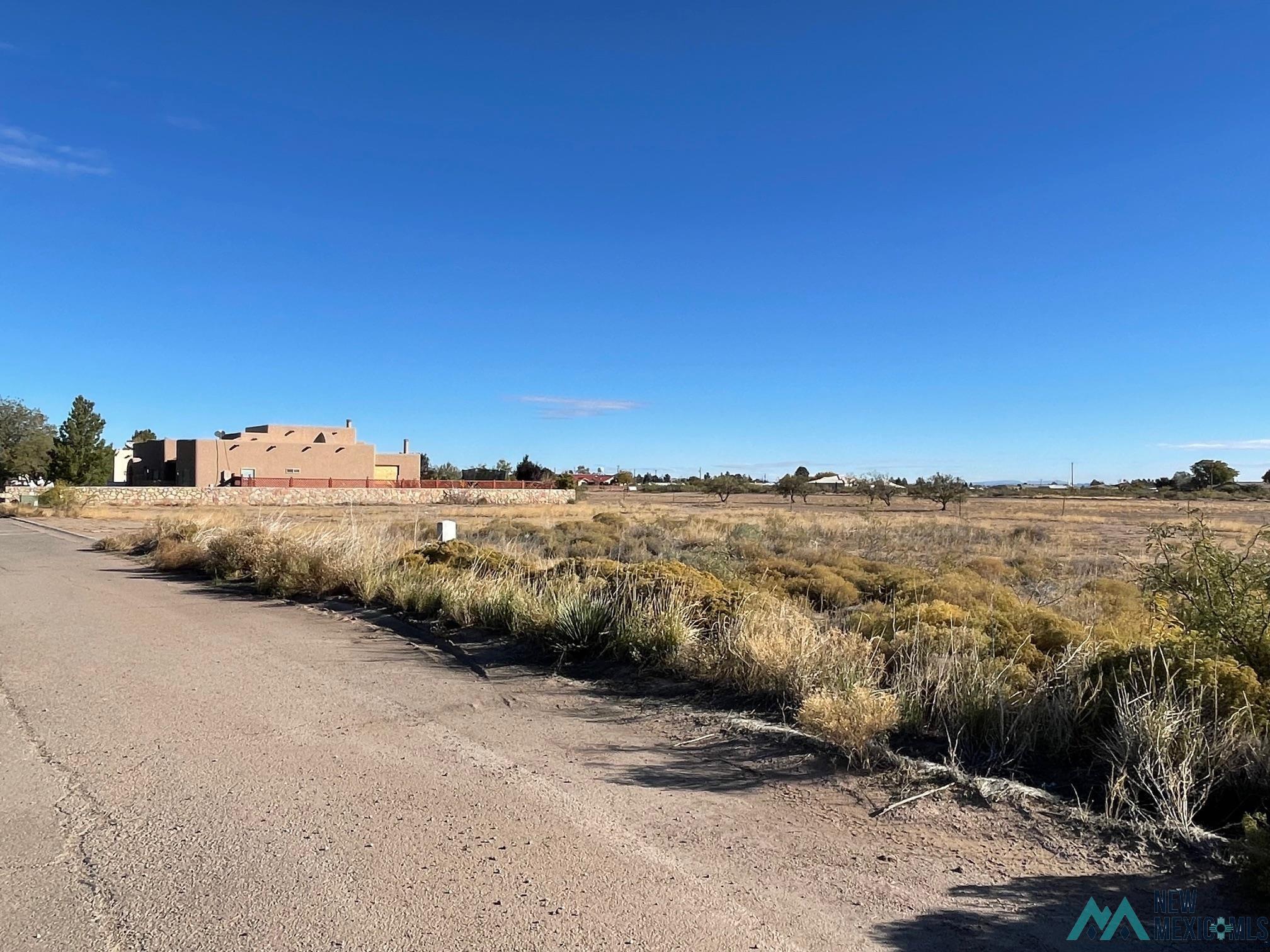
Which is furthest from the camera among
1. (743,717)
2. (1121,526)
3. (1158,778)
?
(1121,526)

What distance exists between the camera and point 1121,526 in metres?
43.1

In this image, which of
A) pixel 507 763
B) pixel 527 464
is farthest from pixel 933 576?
pixel 527 464

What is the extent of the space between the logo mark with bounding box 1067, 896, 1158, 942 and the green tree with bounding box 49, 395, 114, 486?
268 feet

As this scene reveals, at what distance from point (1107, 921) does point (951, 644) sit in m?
3.79

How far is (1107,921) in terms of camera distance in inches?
148

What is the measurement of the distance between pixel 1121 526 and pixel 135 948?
47659 millimetres

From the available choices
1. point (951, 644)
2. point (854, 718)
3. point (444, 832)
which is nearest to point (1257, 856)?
point (854, 718)

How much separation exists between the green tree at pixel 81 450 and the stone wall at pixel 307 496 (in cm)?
1113

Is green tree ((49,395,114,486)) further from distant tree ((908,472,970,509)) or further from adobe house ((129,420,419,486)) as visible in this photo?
distant tree ((908,472,970,509))

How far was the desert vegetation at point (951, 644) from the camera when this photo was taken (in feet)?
16.9

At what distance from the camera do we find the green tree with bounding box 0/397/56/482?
7788 centimetres

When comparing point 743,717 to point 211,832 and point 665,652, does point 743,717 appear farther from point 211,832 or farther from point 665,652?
point 211,832

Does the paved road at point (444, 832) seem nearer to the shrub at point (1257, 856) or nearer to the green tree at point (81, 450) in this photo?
the shrub at point (1257, 856)

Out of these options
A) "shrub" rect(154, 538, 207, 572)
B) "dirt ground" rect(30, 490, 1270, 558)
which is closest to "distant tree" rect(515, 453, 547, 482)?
"dirt ground" rect(30, 490, 1270, 558)
